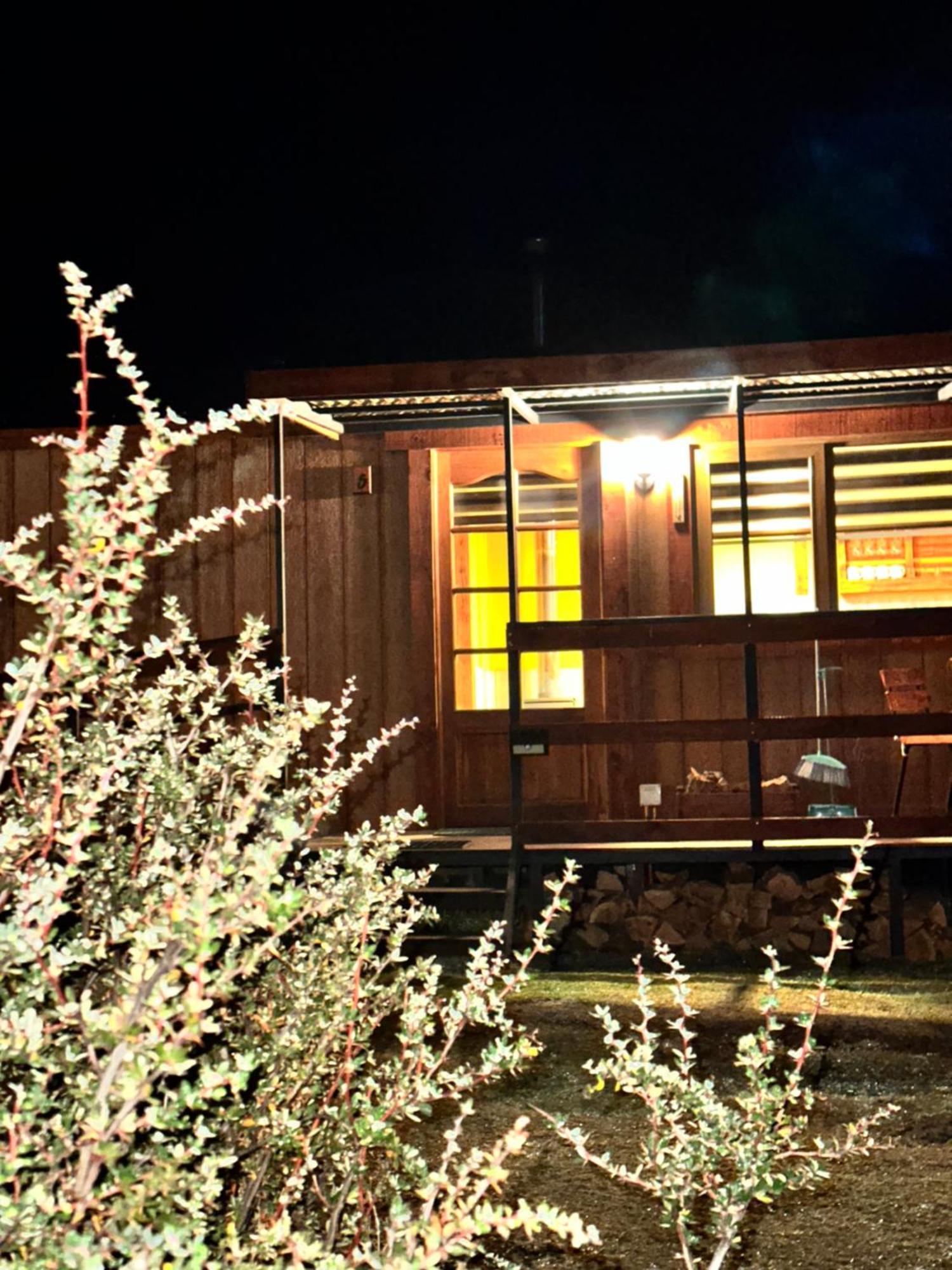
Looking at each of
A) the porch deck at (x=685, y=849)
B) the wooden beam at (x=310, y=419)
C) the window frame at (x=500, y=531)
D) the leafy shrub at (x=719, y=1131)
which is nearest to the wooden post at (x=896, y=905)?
the porch deck at (x=685, y=849)

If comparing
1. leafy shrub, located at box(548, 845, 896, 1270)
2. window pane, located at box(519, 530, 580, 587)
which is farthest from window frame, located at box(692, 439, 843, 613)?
leafy shrub, located at box(548, 845, 896, 1270)

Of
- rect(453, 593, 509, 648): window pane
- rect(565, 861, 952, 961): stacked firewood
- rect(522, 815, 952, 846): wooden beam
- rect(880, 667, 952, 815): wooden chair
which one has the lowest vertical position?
rect(565, 861, 952, 961): stacked firewood

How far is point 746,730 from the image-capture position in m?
7.94

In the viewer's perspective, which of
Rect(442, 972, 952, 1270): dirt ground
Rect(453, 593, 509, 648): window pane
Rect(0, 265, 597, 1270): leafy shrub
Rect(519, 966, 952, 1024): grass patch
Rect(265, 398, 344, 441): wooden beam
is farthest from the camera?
Rect(453, 593, 509, 648): window pane

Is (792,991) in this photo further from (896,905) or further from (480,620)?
(480,620)

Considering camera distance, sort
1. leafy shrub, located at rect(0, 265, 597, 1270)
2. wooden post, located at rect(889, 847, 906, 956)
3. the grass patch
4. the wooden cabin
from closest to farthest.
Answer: leafy shrub, located at rect(0, 265, 597, 1270) → the grass patch → wooden post, located at rect(889, 847, 906, 956) → the wooden cabin

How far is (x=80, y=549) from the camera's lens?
200cm

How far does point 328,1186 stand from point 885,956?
523 cm

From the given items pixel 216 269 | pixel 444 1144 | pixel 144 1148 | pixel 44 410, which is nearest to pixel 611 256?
pixel 216 269

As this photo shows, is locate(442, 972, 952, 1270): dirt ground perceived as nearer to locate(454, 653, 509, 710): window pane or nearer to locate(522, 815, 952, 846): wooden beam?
locate(522, 815, 952, 846): wooden beam

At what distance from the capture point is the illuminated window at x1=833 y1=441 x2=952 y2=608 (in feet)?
31.0

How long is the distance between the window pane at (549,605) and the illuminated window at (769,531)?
860mm

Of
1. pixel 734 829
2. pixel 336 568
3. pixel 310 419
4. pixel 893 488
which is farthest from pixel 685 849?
pixel 310 419

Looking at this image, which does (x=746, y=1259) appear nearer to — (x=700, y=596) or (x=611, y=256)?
(x=700, y=596)
